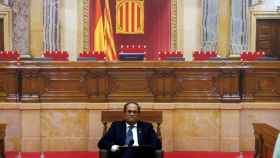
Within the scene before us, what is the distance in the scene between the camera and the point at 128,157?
689cm

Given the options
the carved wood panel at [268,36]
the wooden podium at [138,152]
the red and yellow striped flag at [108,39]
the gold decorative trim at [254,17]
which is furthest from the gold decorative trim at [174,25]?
the wooden podium at [138,152]

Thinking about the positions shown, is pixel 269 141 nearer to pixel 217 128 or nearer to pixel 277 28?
pixel 217 128

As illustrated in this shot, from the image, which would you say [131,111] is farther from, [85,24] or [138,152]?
[85,24]

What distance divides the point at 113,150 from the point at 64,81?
103 inches

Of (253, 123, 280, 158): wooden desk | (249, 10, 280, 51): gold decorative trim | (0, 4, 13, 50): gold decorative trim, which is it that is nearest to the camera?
(253, 123, 280, 158): wooden desk

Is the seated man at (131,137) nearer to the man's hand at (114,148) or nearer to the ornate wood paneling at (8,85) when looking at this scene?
the man's hand at (114,148)

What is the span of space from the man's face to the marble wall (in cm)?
192

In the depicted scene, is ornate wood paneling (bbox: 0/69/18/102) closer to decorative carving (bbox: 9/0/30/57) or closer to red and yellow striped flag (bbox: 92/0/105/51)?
decorative carving (bbox: 9/0/30/57)

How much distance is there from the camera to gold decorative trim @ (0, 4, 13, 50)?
12836 mm

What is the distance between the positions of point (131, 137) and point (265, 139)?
5.63 ft

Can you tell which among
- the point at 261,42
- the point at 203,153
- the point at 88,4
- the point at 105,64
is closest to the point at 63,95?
the point at 105,64

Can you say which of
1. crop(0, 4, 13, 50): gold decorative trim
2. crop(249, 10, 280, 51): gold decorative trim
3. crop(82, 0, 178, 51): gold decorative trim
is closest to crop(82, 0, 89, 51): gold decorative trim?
crop(82, 0, 178, 51): gold decorative trim

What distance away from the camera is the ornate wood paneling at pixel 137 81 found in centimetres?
914

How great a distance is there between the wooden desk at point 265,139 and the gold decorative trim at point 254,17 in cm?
597
